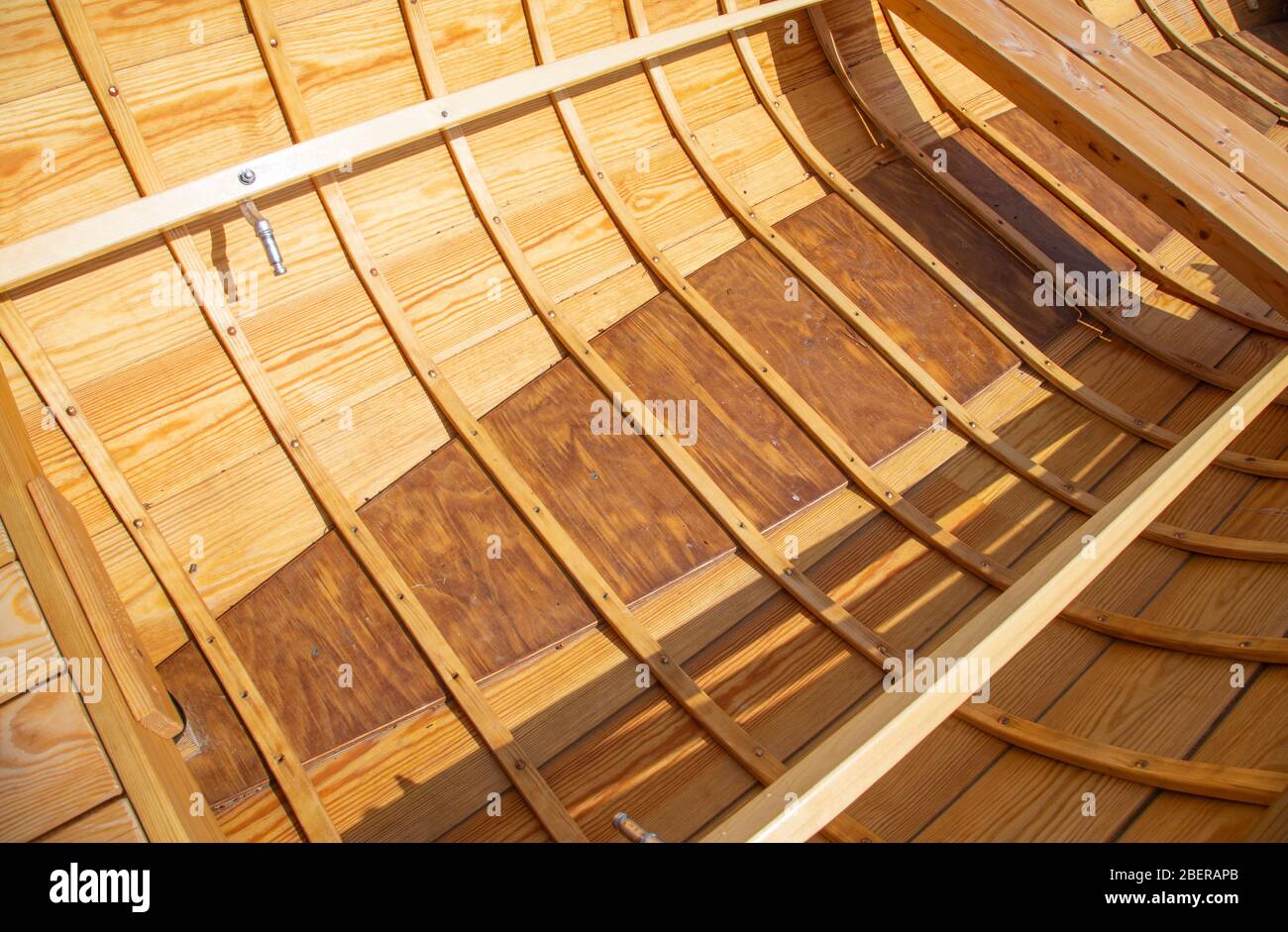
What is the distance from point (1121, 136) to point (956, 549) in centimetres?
204

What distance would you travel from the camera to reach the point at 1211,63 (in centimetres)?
640

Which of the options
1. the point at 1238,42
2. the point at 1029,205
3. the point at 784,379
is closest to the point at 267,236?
the point at 784,379

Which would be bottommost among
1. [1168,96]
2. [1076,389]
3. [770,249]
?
[1076,389]

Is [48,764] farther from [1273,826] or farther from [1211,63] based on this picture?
[1211,63]

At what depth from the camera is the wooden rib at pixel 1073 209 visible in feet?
16.1

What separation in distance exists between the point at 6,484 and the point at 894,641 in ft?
9.36

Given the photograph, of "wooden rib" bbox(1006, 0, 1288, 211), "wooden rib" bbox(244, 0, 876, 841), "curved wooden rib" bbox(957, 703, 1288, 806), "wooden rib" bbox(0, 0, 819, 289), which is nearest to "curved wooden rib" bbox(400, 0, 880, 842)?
"wooden rib" bbox(244, 0, 876, 841)

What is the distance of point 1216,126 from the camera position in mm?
4430

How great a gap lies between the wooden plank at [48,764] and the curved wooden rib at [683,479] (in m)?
1.70

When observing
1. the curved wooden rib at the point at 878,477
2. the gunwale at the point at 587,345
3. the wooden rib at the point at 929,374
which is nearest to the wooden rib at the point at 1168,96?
the wooden rib at the point at 929,374

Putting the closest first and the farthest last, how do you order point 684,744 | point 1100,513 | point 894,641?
point 1100,513 < point 684,744 < point 894,641
